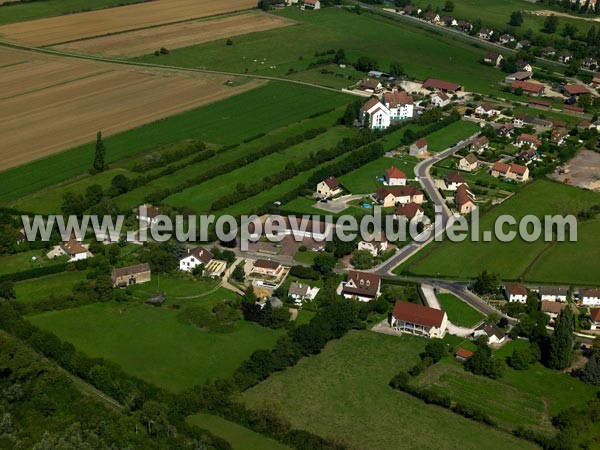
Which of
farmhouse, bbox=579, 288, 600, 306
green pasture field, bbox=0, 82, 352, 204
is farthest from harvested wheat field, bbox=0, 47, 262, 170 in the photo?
farmhouse, bbox=579, 288, 600, 306

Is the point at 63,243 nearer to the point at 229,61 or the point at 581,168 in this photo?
the point at 581,168

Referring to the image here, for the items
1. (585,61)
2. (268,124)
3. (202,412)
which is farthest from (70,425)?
(585,61)

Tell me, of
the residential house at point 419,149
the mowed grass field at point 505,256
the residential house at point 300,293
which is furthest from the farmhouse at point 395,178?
the residential house at point 300,293

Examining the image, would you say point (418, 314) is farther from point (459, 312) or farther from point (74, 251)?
point (74, 251)

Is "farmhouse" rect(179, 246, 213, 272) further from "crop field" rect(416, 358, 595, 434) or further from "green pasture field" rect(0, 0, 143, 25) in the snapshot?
"green pasture field" rect(0, 0, 143, 25)

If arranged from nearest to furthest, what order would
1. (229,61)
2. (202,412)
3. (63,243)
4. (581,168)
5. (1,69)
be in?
(202,412) → (63,243) → (581,168) → (1,69) → (229,61)

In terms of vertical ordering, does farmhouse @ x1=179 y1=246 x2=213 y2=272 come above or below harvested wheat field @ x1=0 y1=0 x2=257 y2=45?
below

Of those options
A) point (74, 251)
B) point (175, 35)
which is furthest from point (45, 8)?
point (74, 251)
